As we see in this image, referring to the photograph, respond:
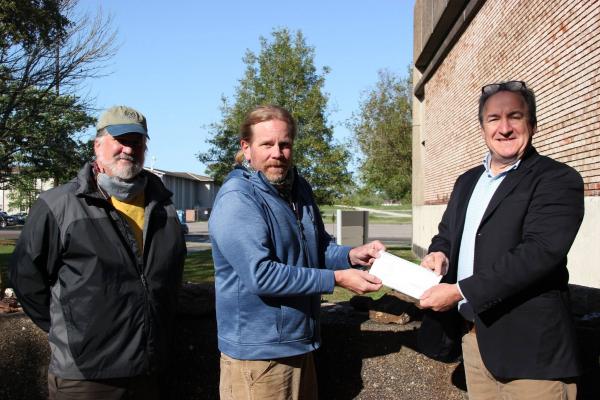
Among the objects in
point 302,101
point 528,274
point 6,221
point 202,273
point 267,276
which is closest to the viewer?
point 528,274

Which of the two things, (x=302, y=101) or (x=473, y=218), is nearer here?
(x=473, y=218)

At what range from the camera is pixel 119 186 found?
2754 millimetres

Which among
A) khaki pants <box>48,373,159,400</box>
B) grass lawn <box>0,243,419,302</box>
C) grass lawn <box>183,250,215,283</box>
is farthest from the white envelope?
grass lawn <box>183,250,215,283</box>

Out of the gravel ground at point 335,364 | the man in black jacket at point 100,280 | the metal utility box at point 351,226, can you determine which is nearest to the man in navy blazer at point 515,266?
the gravel ground at point 335,364

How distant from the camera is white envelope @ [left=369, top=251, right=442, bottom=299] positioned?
259 cm

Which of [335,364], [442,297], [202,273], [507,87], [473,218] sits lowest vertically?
[202,273]

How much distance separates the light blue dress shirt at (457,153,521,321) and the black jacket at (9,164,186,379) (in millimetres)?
1439

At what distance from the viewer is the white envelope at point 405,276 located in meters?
2.59

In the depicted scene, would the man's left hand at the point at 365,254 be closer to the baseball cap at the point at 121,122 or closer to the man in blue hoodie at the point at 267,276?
the man in blue hoodie at the point at 267,276

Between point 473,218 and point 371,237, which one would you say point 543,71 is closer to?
point 473,218

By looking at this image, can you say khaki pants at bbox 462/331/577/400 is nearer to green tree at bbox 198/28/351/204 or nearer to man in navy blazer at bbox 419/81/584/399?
man in navy blazer at bbox 419/81/584/399

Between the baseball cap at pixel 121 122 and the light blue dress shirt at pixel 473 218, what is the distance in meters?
1.65

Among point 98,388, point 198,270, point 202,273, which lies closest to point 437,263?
point 98,388

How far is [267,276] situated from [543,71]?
7.88m
